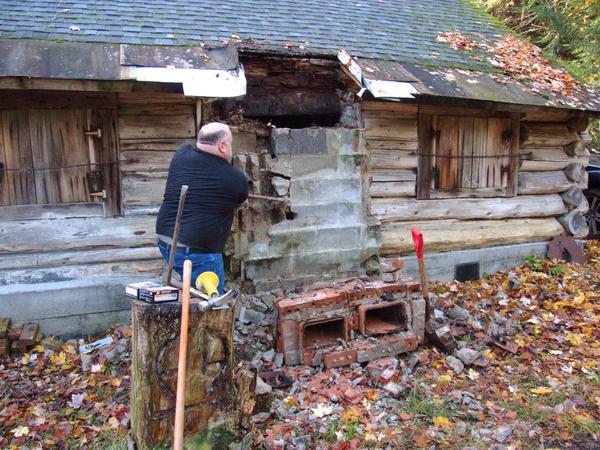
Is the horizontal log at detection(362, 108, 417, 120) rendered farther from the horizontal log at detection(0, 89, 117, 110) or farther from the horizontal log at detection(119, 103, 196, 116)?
the horizontal log at detection(0, 89, 117, 110)

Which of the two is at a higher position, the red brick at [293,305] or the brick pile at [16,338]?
the red brick at [293,305]

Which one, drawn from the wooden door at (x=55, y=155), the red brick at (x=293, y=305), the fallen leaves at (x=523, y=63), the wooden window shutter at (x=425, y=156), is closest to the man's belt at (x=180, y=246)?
the red brick at (x=293, y=305)

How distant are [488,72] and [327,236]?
3.81m

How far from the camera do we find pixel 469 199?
25.1 ft

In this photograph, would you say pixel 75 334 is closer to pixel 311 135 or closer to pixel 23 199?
pixel 23 199

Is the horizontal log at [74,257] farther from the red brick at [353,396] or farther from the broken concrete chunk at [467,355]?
the broken concrete chunk at [467,355]

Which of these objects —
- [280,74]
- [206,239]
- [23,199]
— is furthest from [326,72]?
[23,199]

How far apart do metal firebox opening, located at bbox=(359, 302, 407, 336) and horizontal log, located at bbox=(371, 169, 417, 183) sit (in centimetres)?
235

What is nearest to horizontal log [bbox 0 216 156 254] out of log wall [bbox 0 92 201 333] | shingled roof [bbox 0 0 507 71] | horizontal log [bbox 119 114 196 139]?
log wall [bbox 0 92 201 333]

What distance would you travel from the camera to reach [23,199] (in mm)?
5578

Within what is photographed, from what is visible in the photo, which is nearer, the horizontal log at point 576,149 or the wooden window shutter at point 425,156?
the wooden window shutter at point 425,156

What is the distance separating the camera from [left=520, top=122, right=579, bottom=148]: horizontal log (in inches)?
309

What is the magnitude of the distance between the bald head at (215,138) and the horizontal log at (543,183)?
593 centimetres

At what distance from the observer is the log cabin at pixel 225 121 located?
5.43 m
